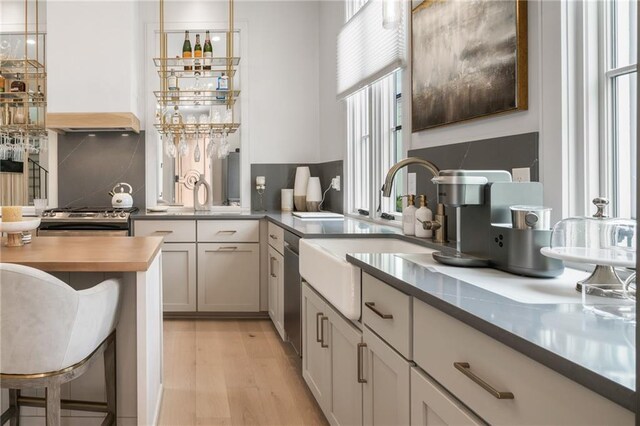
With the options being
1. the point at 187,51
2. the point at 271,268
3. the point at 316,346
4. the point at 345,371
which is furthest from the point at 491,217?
the point at 187,51

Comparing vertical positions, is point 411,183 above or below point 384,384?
above

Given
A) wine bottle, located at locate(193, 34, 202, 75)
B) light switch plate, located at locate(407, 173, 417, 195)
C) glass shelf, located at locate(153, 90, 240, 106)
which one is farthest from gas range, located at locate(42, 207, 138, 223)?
light switch plate, located at locate(407, 173, 417, 195)

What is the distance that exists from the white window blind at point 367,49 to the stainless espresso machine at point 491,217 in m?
1.43

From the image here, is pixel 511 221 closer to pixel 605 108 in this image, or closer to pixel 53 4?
pixel 605 108

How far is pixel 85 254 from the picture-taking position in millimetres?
2047

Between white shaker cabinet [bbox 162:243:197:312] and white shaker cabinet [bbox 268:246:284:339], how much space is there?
2.18ft

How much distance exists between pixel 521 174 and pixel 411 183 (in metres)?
1.06

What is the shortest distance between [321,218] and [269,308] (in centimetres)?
90

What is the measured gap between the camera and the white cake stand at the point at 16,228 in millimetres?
2199

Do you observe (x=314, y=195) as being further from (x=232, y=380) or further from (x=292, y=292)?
(x=232, y=380)

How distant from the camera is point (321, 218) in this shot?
12.5ft

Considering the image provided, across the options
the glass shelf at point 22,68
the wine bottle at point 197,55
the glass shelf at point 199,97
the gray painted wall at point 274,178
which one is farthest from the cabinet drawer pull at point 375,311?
the glass shelf at point 22,68

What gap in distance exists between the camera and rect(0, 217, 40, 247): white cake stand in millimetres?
2199

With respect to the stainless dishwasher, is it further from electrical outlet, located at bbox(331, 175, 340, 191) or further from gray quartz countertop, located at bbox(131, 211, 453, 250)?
electrical outlet, located at bbox(331, 175, 340, 191)
